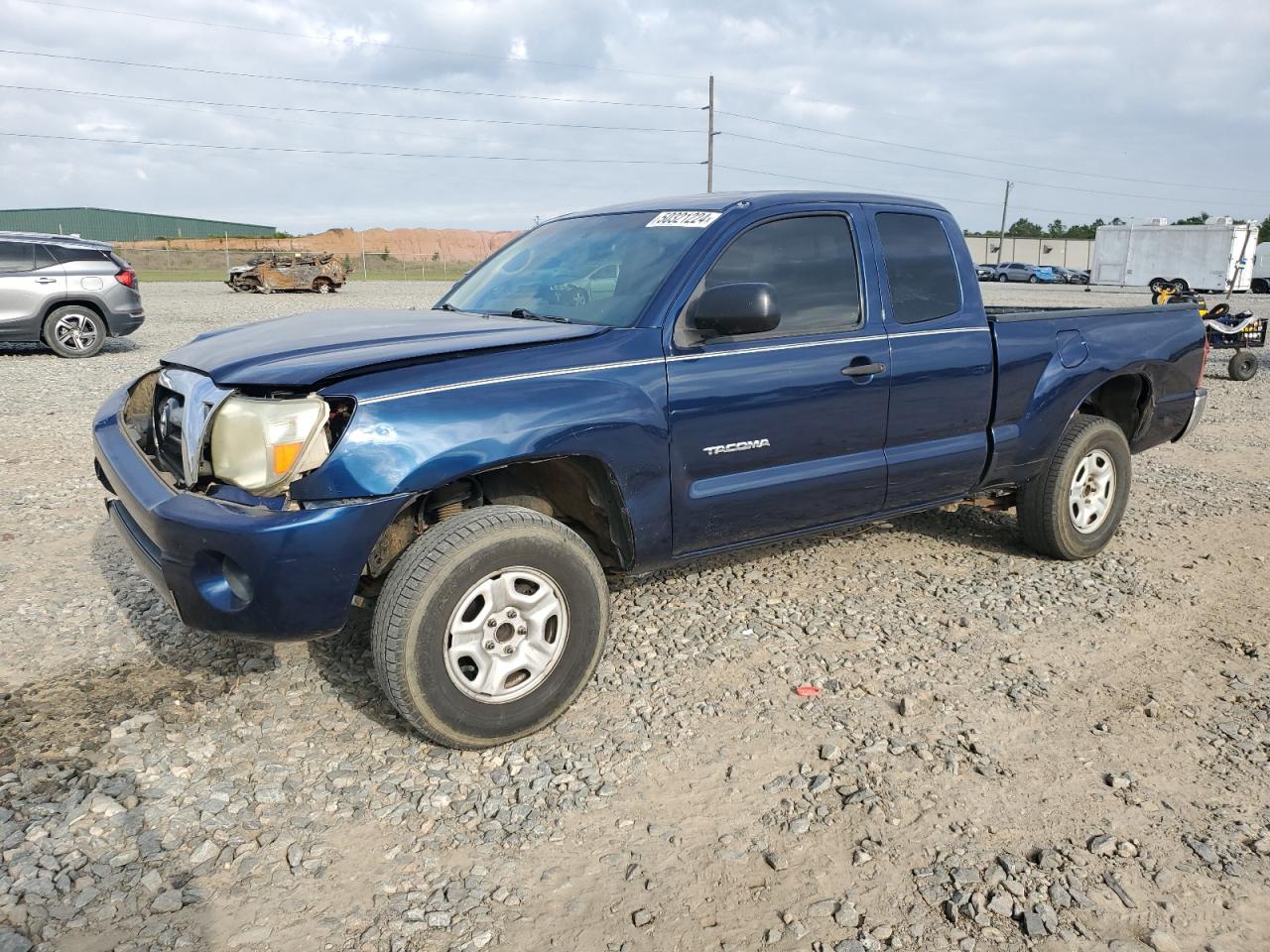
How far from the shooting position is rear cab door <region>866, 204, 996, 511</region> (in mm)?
4203

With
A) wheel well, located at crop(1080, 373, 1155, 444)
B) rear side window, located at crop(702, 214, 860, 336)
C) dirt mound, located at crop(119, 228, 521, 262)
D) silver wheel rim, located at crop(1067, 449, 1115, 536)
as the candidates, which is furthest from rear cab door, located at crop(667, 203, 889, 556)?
dirt mound, located at crop(119, 228, 521, 262)

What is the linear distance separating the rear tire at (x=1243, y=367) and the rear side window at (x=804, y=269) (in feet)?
38.7

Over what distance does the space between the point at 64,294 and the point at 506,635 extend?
12.9m

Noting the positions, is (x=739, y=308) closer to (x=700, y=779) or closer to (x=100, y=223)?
(x=700, y=779)

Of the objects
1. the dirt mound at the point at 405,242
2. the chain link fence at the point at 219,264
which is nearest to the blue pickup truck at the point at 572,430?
the chain link fence at the point at 219,264

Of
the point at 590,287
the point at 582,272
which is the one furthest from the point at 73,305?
the point at 590,287

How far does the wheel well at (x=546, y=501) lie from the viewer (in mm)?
3281

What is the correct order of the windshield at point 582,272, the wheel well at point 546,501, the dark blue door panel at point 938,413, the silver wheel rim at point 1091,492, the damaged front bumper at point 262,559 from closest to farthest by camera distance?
the damaged front bumper at point 262,559 < the wheel well at point 546,501 < the windshield at point 582,272 < the dark blue door panel at point 938,413 < the silver wheel rim at point 1091,492

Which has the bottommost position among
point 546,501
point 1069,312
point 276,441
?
point 546,501

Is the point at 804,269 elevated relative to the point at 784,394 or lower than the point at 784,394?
elevated

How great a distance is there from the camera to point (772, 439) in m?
3.77

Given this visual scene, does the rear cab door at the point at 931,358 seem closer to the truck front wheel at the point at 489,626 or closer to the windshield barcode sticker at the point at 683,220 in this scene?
the windshield barcode sticker at the point at 683,220

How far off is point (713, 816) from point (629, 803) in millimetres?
273

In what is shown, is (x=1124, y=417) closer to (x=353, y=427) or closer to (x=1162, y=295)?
(x=353, y=427)
